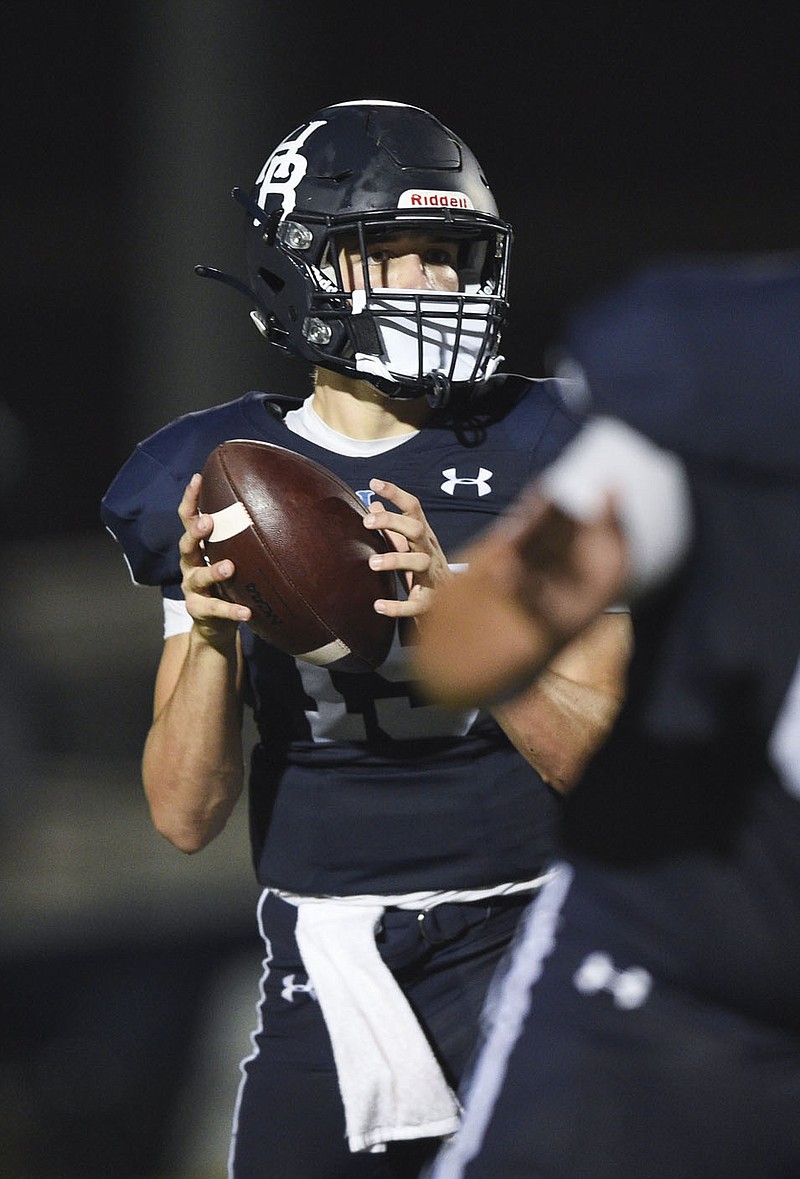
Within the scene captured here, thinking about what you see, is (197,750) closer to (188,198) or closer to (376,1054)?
(376,1054)

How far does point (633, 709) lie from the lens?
127 cm

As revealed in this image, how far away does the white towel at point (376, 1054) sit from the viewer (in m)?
1.68

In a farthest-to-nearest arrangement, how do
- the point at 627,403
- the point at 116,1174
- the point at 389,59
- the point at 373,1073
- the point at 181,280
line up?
the point at 389,59 < the point at 181,280 < the point at 116,1174 < the point at 373,1073 < the point at 627,403

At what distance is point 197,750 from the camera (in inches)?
72.1

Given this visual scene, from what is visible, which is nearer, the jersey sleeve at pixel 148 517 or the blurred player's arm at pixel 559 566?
the blurred player's arm at pixel 559 566

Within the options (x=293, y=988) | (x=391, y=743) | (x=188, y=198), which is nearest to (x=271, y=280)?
(x=391, y=743)

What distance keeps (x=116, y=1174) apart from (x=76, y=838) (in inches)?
80.4

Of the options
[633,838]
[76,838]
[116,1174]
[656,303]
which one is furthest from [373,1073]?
[76,838]

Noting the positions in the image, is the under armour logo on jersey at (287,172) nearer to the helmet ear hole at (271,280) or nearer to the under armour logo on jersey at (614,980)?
the helmet ear hole at (271,280)

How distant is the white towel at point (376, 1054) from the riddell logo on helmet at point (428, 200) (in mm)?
882

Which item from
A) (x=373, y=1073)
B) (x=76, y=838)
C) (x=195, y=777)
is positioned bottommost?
(x=76, y=838)

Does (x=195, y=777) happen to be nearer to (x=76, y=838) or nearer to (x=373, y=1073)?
(x=373, y=1073)

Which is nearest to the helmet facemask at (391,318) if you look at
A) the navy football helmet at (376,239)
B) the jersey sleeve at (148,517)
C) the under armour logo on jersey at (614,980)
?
the navy football helmet at (376,239)

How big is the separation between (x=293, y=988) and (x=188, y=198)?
4.64 meters
